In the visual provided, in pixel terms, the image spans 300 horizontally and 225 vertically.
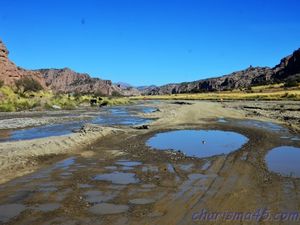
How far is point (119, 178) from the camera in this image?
43.3ft

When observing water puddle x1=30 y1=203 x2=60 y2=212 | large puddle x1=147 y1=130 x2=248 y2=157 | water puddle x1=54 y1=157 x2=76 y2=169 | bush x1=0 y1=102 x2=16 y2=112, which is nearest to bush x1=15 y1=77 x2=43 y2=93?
bush x1=0 y1=102 x2=16 y2=112

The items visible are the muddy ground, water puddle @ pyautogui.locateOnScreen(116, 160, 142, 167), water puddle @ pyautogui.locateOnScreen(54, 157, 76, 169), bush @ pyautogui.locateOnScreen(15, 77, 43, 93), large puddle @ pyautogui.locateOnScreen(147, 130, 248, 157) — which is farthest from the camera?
bush @ pyautogui.locateOnScreen(15, 77, 43, 93)

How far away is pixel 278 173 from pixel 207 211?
5.57m

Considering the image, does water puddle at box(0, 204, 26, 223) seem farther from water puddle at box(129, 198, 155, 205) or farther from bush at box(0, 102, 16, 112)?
bush at box(0, 102, 16, 112)

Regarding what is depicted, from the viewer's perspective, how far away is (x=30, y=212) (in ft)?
30.8

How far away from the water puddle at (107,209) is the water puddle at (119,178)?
2.61 meters

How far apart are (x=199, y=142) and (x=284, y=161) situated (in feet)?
22.9

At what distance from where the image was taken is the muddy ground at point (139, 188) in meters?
9.20

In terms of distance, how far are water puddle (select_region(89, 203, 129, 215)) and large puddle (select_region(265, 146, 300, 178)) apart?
6592mm

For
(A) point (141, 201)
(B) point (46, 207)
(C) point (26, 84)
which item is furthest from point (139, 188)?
(C) point (26, 84)

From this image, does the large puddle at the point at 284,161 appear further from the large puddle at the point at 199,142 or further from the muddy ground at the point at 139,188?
the large puddle at the point at 199,142

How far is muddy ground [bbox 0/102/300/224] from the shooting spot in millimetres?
9203

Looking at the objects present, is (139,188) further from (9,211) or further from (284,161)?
(284,161)

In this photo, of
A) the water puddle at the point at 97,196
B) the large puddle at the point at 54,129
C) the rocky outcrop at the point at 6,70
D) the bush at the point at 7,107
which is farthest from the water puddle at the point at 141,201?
the rocky outcrop at the point at 6,70
